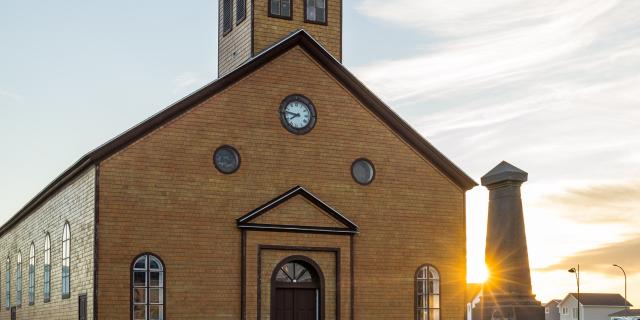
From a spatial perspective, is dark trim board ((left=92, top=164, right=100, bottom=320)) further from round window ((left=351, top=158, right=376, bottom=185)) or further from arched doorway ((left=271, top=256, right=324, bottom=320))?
round window ((left=351, top=158, right=376, bottom=185))

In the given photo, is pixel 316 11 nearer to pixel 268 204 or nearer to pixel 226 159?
pixel 226 159

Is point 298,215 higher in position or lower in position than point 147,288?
higher

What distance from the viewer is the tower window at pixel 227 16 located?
3733 cm

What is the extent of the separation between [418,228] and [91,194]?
35.6ft

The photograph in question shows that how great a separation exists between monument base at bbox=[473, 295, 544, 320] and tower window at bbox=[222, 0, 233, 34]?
13662 millimetres

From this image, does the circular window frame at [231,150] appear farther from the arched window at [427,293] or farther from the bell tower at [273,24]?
the arched window at [427,293]

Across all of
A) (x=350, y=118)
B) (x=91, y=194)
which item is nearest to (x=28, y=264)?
(x=91, y=194)

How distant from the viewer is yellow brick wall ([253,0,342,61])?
34.7m

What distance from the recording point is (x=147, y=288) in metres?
29.7

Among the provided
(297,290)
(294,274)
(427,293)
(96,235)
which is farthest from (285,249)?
(96,235)

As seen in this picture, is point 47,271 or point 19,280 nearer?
point 47,271

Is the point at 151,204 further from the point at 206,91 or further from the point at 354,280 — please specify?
the point at 354,280

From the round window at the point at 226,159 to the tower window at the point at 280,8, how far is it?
19.1 ft

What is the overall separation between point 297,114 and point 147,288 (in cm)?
744
